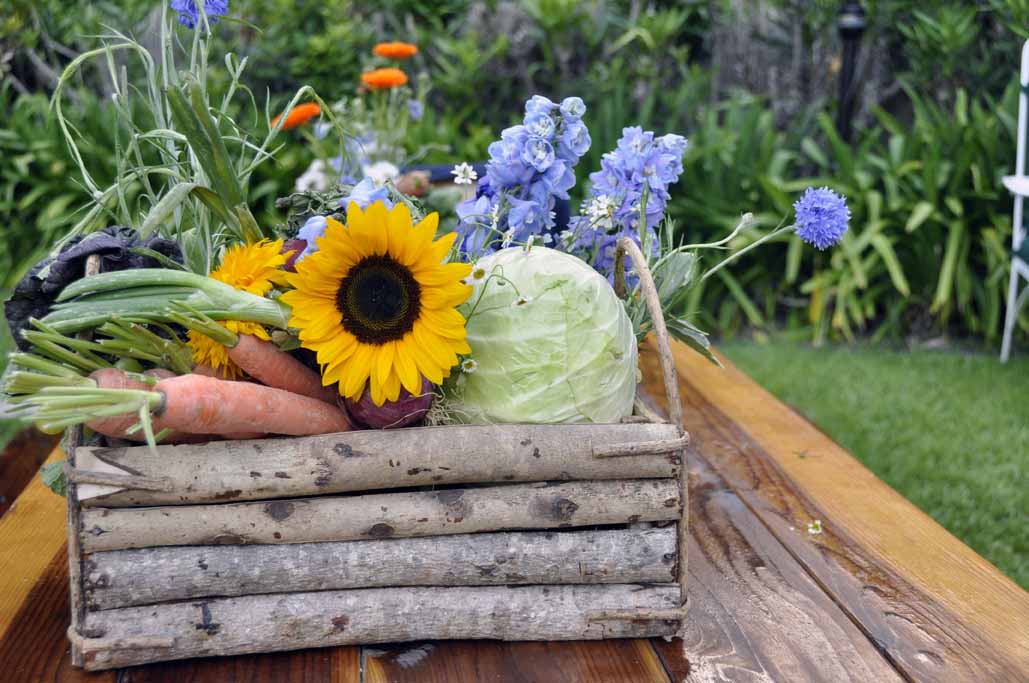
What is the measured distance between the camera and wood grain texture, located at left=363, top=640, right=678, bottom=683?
3.53 ft

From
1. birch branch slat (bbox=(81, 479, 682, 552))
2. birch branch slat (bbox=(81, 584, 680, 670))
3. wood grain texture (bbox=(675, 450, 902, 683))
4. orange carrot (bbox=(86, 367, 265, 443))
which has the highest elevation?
orange carrot (bbox=(86, 367, 265, 443))

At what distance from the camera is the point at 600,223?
140cm

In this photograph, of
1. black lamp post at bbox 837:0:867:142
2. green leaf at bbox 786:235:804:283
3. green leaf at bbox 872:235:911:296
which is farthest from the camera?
black lamp post at bbox 837:0:867:142

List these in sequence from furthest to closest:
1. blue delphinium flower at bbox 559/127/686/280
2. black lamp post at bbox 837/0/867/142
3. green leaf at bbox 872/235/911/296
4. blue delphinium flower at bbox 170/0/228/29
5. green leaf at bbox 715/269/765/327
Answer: black lamp post at bbox 837/0/867/142 → green leaf at bbox 715/269/765/327 → green leaf at bbox 872/235/911/296 → blue delphinium flower at bbox 559/127/686/280 → blue delphinium flower at bbox 170/0/228/29

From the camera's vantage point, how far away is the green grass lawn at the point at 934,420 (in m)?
→ 2.63

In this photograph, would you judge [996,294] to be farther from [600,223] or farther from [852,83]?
[600,223]

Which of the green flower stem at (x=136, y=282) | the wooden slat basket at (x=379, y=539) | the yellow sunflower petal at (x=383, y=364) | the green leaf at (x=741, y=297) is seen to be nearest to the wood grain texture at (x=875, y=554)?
the wooden slat basket at (x=379, y=539)

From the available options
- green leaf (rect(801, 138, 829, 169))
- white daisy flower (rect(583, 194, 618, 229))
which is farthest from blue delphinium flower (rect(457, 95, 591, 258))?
green leaf (rect(801, 138, 829, 169))

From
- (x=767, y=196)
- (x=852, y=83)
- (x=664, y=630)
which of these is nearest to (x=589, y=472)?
(x=664, y=630)

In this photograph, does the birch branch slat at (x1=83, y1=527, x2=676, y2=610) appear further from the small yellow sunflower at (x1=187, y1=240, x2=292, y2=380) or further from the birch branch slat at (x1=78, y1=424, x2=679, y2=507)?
the small yellow sunflower at (x1=187, y1=240, x2=292, y2=380)

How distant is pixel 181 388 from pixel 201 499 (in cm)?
13

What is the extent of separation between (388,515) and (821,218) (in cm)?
79

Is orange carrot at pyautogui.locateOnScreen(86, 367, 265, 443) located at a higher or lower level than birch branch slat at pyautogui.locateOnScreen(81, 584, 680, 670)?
higher

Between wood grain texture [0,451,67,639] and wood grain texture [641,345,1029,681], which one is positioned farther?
wood grain texture [0,451,67,639]
